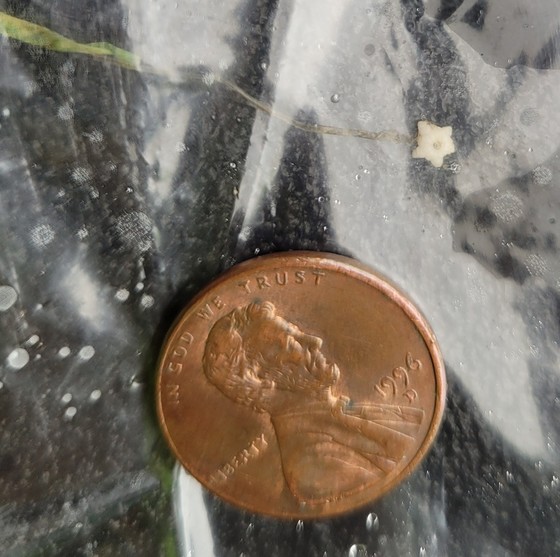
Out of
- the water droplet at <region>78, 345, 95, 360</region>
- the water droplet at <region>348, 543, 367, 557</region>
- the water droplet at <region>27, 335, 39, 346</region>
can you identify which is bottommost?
the water droplet at <region>348, 543, 367, 557</region>

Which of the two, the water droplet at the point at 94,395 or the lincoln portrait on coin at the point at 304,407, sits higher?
the lincoln portrait on coin at the point at 304,407

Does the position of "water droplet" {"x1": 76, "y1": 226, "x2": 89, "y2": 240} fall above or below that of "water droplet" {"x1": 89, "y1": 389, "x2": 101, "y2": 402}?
above

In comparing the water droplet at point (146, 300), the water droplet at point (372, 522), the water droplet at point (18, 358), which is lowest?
the water droplet at point (372, 522)

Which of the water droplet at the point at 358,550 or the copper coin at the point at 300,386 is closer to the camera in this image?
the copper coin at the point at 300,386

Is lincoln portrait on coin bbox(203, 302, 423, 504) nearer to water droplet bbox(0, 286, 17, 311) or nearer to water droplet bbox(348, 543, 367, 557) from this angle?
water droplet bbox(348, 543, 367, 557)

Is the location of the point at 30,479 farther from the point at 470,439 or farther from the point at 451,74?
the point at 451,74

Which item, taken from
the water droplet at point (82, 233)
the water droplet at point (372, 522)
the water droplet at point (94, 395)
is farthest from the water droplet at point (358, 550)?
the water droplet at point (82, 233)

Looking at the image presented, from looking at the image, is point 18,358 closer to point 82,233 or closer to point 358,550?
point 82,233

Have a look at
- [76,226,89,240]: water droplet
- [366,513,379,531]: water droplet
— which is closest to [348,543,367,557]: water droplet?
[366,513,379,531]: water droplet

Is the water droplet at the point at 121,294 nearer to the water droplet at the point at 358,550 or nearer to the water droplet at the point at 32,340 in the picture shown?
the water droplet at the point at 32,340
